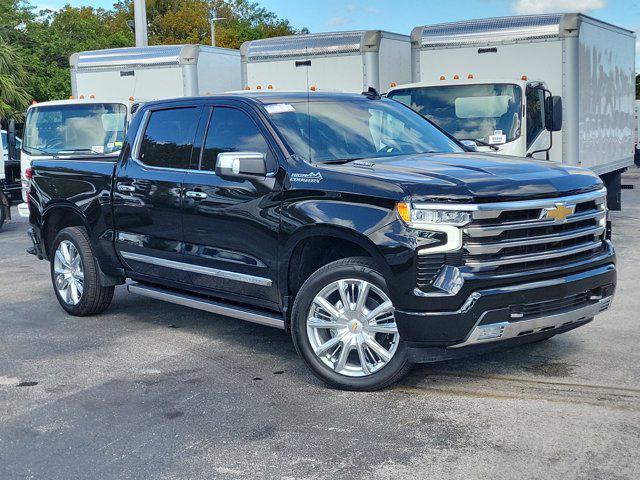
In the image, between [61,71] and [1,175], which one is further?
[61,71]

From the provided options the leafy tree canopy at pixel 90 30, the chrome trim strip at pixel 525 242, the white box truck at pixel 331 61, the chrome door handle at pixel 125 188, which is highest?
the leafy tree canopy at pixel 90 30

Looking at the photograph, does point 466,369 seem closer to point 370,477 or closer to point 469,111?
point 370,477

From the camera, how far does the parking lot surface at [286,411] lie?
4.57 metres

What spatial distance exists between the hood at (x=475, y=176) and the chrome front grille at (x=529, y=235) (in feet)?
0.23

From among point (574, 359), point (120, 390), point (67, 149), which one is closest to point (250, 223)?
point (120, 390)

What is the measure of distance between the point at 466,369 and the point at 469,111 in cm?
568

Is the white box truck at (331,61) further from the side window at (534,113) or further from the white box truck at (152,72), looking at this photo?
the side window at (534,113)

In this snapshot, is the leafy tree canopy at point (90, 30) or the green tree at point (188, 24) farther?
the green tree at point (188, 24)

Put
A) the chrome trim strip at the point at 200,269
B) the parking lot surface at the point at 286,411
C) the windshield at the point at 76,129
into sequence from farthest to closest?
the windshield at the point at 76,129 < the chrome trim strip at the point at 200,269 < the parking lot surface at the point at 286,411

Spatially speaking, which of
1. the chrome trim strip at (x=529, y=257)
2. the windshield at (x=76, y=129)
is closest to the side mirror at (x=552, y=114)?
the chrome trim strip at (x=529, y=257)

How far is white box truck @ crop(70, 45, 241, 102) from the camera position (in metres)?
15.9

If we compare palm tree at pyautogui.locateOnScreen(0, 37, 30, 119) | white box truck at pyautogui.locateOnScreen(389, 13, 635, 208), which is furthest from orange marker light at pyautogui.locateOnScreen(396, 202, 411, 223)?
palm tree at pyautogui.locateOnScreen(0, 37, 30, 119)

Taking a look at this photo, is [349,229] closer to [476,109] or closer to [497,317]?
[497,317]

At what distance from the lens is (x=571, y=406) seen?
210 inches
